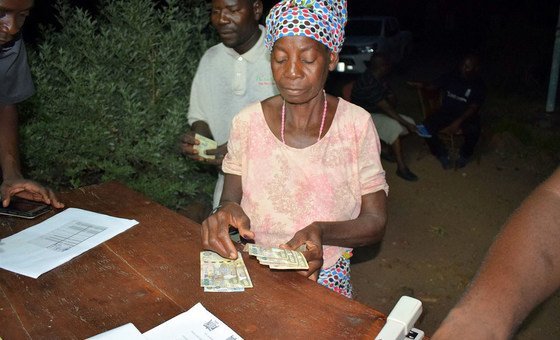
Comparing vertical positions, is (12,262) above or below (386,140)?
above

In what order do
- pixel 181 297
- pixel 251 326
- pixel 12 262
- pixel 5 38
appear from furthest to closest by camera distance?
pixel 5 38 < pixel 12 262 < pixel 181 297 < pixel 251 326

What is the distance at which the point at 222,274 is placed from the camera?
200 centimetres

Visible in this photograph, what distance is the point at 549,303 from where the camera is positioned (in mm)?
4430

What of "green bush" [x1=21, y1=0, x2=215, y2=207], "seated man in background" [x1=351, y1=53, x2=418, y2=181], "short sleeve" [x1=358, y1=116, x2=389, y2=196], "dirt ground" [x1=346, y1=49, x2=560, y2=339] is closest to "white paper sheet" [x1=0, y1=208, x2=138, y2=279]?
"short sleeve" [x1=358, y1=116, x2=389, y2=196]

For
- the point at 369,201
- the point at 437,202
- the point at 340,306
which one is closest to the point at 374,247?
the point at 437,202

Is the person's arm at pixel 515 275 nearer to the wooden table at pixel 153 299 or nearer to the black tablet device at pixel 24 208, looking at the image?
the wooden table at pixel 153 299

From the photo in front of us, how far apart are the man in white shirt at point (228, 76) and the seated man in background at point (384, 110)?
441 centimetres

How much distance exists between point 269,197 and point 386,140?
5.67 m

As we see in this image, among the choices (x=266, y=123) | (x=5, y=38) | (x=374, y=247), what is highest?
(x=5, y=38)

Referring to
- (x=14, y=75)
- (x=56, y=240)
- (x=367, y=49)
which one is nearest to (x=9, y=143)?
(x=14, y=75)

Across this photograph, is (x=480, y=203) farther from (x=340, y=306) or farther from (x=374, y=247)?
(x=340, y=306)

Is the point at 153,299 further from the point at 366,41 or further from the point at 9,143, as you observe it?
the point at 366,41

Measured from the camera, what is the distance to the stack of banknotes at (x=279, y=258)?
188cm

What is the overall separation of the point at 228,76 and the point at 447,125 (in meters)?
5.43
